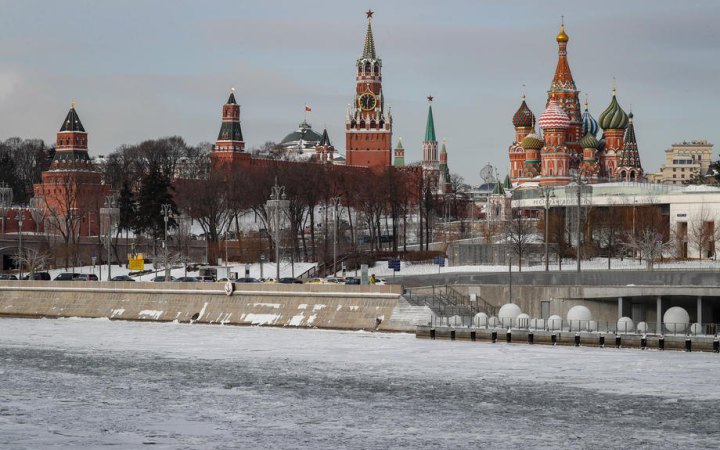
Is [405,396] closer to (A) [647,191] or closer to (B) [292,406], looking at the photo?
(B) [292,406]

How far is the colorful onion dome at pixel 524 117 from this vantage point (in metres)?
172

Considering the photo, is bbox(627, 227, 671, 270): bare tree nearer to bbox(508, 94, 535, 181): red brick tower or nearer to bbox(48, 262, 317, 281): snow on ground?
bbox(48, 262, 317, 281): snow on ground

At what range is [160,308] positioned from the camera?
74688 millimetres

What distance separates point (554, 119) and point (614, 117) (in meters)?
21.2

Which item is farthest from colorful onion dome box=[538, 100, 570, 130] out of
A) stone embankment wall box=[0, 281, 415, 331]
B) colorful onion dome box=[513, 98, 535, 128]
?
stone embankment wall box=[0, 281, 415, 331]

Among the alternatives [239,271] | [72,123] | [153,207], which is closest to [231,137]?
[72,123]

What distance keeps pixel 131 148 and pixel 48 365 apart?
120 m

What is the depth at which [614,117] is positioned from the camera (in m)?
166

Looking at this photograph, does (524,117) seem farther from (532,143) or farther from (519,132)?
(532,143)

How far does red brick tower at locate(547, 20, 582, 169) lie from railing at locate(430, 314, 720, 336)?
9593cm

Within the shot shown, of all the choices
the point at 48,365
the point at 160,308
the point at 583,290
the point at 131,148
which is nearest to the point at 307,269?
the point at 160,308

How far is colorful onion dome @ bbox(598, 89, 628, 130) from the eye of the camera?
166125 millimetres

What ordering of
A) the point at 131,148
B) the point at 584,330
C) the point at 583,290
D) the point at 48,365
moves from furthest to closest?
the point at 131,148 → the point at 583,290 → the point at 584,330 → the point at 48,365

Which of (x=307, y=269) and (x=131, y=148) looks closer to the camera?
(x=307, y=269)
